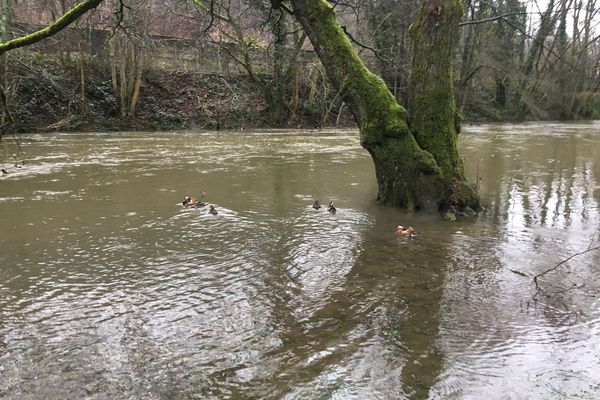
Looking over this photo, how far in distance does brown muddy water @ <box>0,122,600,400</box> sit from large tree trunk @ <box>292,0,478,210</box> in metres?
0.49

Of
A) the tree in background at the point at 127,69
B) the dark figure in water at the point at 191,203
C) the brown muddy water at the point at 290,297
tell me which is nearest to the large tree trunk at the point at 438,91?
the brown muddy water at the point at 290,297

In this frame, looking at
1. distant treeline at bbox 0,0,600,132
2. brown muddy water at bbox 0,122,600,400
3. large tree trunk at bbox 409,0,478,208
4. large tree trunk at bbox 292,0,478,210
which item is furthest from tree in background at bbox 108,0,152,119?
large tree trunk at bbox 409,0,478,208

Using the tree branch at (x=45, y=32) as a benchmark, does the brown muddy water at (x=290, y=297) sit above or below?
below

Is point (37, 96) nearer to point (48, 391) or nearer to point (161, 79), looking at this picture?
point (161, 79)

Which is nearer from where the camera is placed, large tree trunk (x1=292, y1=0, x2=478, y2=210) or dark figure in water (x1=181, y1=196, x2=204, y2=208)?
large tree trunk (x1=292, y1=0, x2=478, y2=210)

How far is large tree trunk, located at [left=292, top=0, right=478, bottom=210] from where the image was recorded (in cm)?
811

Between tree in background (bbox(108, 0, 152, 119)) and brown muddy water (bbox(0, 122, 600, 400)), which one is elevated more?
tree in background (bbox(108, 0, 152, 119))

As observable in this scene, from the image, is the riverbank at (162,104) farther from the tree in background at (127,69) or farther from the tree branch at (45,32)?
the tree branch at (45,32)

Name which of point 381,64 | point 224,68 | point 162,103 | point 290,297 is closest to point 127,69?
point 162,103

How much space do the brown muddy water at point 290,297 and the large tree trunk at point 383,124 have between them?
488 millimetres

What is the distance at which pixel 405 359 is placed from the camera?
3.52 metres

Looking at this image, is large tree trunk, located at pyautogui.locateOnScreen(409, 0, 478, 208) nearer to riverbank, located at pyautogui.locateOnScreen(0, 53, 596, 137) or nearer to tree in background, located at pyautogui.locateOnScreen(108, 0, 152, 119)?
riverbank, located at pyautogui.locateOnScreen(0, 53, 596, 137)

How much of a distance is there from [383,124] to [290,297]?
456 cm

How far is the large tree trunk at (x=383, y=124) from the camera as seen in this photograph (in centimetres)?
811
